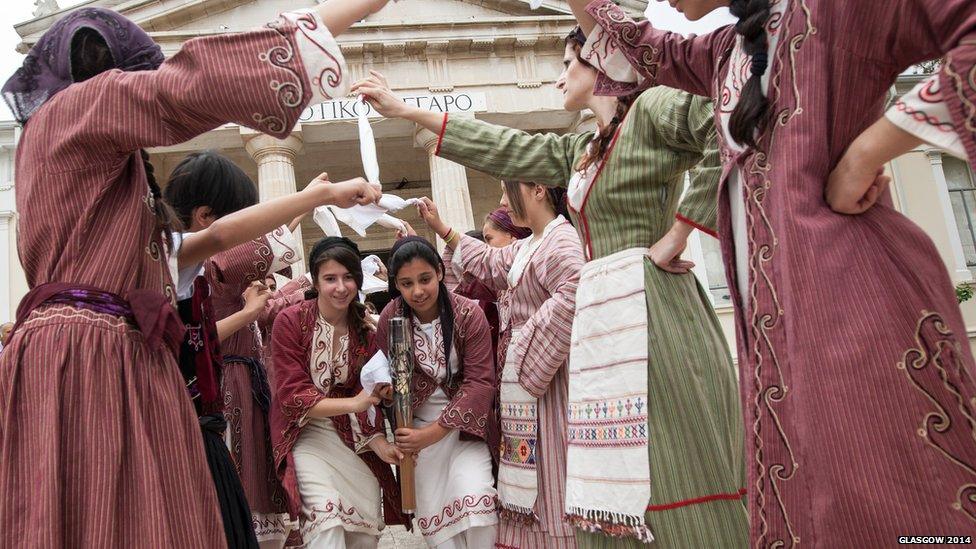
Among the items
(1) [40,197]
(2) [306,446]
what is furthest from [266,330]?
(1) [40,197]

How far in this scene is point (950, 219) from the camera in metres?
16.7

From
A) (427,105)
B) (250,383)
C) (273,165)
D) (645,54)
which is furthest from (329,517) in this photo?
(427,105)

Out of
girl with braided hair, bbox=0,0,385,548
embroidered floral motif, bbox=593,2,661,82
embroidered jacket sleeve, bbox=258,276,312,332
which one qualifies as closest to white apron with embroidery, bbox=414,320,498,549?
embroidered jacket sleeve, bbox=258,276,312,332

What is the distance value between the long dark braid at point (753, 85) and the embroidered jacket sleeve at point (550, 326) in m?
1.37

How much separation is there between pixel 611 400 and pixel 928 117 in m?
1.17

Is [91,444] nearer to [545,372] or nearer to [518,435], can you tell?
[545,372]

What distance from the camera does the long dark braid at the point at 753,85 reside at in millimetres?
1323

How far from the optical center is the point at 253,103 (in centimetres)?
144

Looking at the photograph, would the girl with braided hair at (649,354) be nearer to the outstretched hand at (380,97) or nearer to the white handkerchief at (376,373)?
the outstretched hand at (380,97)

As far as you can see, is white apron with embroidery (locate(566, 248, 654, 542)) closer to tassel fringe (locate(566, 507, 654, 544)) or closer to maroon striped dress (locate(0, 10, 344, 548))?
tassel fringe (locate(566, 507, 654, 544))

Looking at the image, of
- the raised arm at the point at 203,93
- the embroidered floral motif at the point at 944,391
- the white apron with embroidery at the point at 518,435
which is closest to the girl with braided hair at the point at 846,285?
the embroidered floral motif at the point at 944,391

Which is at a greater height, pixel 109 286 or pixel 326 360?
pixel 109 286

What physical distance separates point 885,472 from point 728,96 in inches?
32.1

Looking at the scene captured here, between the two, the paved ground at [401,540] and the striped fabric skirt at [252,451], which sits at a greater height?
the striped fabric skirt at [252,451]
